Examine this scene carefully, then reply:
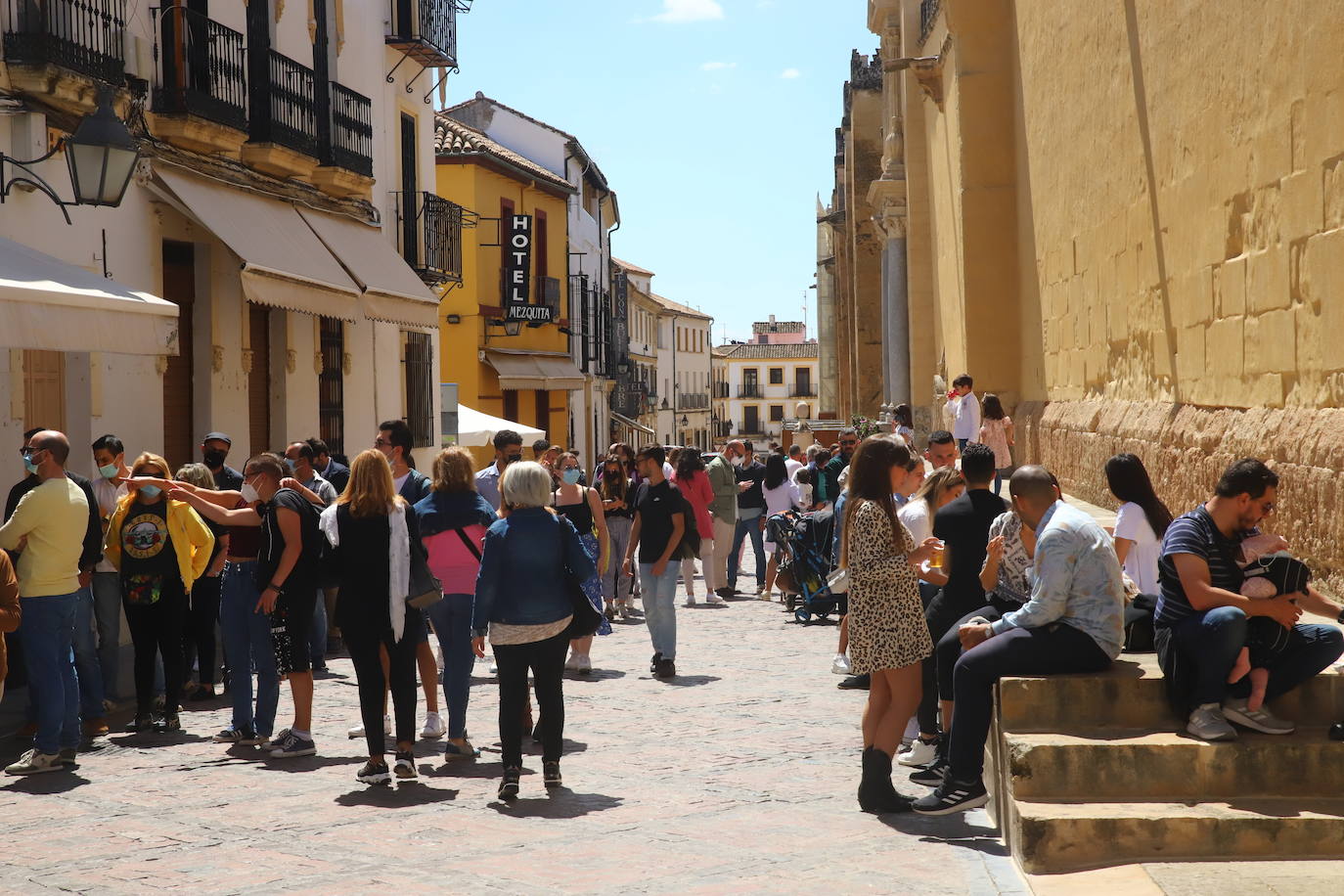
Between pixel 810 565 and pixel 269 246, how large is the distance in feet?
20.0

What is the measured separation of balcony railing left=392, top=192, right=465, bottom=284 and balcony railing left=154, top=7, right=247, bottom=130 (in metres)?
6.37

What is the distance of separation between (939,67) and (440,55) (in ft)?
24.3

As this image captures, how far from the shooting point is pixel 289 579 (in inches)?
338

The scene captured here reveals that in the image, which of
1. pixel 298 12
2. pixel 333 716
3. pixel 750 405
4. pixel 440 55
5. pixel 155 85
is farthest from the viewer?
pixel 750 405

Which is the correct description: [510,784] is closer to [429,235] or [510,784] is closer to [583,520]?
[583,520]

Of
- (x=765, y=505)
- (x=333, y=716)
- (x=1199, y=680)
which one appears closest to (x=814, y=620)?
(x=765, y=505)

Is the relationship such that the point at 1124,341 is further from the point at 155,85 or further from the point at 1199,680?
the point at 155,85

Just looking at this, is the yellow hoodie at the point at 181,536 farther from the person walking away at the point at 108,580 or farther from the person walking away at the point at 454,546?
the person walking away at the point at 454,546

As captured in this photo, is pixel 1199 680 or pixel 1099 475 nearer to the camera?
pixel 1199 680

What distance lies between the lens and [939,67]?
20.2 m

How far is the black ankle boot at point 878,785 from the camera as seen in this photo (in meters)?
6.85

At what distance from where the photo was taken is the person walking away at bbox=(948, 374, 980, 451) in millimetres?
14281

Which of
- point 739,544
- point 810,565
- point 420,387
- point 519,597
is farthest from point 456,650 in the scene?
point 420,387

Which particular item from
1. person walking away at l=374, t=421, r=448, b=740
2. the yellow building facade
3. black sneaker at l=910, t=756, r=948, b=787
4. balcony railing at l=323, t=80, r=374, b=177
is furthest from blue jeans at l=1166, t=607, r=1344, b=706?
the yellow building facade
